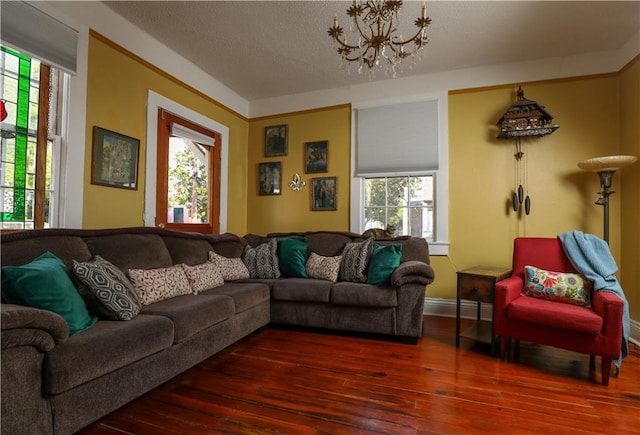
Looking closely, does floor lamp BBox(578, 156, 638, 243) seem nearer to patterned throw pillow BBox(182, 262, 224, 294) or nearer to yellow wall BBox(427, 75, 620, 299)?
yellow wall BBox(427, 75, 620, 299)

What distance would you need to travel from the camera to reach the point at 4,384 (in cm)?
125

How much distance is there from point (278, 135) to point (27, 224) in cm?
299

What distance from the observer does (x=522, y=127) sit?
3424mm

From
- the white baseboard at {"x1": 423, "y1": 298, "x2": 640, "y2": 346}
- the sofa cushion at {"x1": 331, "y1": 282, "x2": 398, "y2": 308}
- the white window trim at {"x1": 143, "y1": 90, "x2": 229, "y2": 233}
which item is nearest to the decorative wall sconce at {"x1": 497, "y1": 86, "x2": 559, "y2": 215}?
the white baseboard at {"x1": 423, "y1": 298, "x2": 640, "y2": 346}

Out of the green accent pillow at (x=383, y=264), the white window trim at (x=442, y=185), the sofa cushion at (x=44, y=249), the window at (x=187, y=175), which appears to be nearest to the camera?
the sofa cushion at (x=44, y=249)

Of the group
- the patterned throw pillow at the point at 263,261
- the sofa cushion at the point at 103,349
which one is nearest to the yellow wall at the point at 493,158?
the patterned throw pillow at the point at 263,261

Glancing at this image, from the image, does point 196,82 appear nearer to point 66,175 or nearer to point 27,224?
point 66,175

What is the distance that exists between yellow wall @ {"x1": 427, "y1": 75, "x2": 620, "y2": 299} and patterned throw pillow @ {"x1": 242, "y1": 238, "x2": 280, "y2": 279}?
186 cm

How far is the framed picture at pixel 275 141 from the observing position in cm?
458

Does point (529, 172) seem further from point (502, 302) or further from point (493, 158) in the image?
point (502, 302)

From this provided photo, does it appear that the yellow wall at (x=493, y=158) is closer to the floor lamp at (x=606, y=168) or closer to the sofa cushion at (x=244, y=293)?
the floor lamp at (x=606, y=168)

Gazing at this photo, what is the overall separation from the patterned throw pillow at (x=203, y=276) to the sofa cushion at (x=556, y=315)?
2.45m

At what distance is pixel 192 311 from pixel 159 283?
0.43 metres

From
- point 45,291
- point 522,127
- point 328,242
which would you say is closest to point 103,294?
point 45,291
